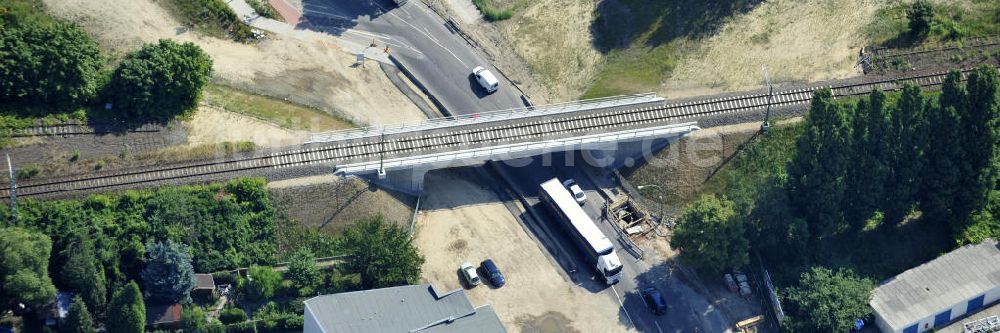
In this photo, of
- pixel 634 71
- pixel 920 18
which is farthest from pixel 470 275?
pixel 920 18

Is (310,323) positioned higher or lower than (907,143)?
higher

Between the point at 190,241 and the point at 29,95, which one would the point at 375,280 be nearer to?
the point at 190,241

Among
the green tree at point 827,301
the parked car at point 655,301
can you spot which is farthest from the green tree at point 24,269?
the green tree at point 827,301

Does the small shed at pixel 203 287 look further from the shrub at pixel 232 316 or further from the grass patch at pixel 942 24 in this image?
the grass patch at pixel 942 24

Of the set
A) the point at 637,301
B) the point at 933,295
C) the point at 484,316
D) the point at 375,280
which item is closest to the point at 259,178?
the point at 375,280

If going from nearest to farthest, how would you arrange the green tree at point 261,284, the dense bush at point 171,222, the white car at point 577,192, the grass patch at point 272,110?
the dense bush at point 171,222
the green tree at point 261,284
the white car at point 577,192
the grass patch at point 272,110

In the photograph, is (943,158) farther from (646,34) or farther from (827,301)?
(646,34)
